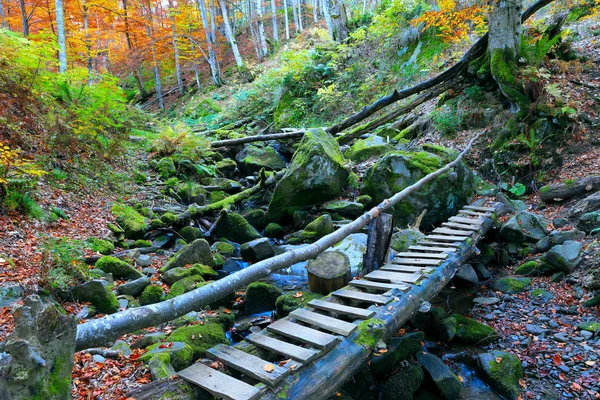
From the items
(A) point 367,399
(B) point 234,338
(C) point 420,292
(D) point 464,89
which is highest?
(D) point 464,89

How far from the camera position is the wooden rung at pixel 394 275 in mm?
5387

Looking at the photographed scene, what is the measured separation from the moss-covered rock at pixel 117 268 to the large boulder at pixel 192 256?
63cm

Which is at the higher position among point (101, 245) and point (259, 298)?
point (101, 245)

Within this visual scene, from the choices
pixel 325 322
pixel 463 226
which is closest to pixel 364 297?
pixel 325 322

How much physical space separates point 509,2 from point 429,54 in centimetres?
553

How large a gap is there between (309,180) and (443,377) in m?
6.51

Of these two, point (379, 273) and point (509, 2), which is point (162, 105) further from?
point (379, 273)

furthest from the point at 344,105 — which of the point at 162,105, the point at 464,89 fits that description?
the point at 162,105

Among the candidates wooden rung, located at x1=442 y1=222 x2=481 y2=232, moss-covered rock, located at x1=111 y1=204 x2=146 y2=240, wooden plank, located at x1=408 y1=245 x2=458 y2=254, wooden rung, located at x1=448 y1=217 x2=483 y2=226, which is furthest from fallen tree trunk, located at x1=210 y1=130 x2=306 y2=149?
wooden plank, located at x1=408 y1=245 x2=458 y2=254

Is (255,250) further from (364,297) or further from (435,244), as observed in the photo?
(364,297)

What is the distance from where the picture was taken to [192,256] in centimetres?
779

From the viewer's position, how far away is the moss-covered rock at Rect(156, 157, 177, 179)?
41.5 feet

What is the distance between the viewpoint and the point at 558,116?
31.2 feet

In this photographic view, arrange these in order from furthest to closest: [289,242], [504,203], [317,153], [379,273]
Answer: [317,153] < [289,242] < [504,203] < [379,273]
